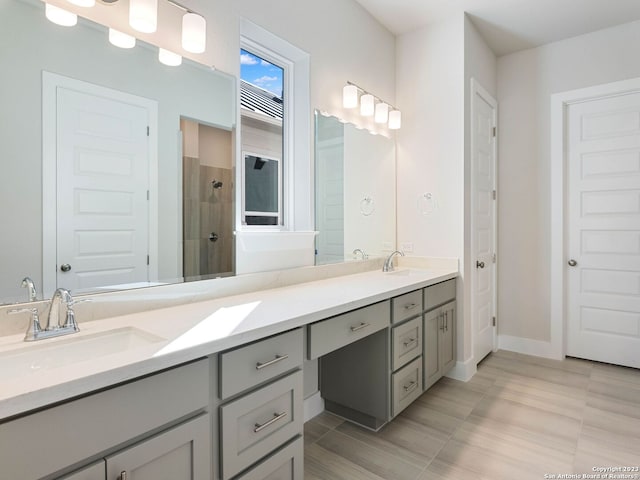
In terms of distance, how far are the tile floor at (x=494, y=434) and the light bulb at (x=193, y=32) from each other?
2009 millimetres

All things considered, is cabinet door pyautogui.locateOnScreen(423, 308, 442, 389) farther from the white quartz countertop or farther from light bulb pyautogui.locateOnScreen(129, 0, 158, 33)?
light bulb pyautogui.locateOnScreen(129, 0, 158, 33)

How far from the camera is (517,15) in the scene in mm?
2777

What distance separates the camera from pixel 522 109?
334 cm

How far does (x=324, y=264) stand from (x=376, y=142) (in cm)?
114

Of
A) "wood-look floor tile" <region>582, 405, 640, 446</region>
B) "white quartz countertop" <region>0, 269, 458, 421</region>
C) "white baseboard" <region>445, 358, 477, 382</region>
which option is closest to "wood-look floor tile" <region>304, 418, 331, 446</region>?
"white quartz countertop" <region>0, 269, 458, 421</region>

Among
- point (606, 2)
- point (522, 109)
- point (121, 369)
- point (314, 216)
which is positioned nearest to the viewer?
point (121, 369)

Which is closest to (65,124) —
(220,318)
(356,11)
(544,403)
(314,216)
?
(220,318)

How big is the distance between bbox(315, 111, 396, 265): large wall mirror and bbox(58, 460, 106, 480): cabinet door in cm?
164

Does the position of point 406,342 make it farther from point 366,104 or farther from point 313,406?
point 366,104

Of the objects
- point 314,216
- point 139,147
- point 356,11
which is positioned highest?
point 356,11

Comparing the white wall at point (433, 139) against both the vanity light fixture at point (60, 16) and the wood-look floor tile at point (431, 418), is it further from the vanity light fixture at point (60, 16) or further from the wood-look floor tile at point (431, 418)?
the vanity light fixture at point (60, 16)

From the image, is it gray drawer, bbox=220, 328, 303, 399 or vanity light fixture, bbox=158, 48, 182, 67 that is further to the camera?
vanity light fixture, bbox=158, 48, 182, 67

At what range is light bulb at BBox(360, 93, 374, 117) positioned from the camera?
2.69 metres

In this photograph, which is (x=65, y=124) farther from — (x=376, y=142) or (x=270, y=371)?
(x=376, y=142)
